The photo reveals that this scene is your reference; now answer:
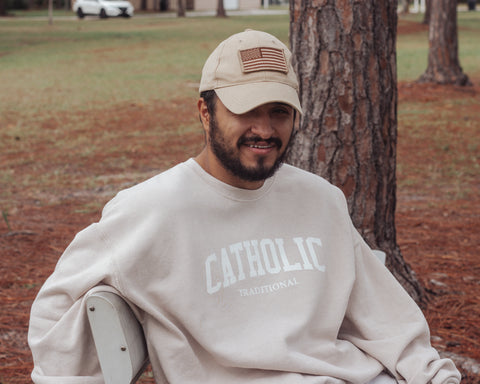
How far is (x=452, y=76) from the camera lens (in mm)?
14344

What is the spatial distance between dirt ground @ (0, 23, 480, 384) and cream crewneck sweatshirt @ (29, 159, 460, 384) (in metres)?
1.38

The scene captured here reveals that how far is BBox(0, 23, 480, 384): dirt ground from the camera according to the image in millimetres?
4156

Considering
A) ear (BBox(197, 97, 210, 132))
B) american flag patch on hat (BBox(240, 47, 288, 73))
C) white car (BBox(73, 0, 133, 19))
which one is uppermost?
white car (BBox(73, 0, 133, 19))

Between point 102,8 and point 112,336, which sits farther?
A: point 102,8

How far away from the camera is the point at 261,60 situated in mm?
2223

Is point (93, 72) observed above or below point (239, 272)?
below

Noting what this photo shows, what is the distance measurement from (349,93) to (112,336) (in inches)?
91.9

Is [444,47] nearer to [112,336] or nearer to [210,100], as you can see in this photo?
[210,100]

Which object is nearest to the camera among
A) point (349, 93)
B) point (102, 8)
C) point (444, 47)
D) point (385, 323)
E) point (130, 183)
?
point (385, 323)

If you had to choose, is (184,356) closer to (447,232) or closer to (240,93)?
(240,93)

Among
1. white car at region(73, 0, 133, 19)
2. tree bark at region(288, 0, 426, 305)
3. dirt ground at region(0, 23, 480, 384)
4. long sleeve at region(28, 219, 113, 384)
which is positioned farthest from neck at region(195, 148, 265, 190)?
white car at region(73, 0, 133, 19)

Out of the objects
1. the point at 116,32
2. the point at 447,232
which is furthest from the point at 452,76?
the point at 116,32

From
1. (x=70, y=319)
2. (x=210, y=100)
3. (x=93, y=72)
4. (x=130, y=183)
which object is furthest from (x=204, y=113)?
(x=93, y=72)

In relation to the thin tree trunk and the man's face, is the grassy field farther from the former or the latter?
the thin tree trunk
